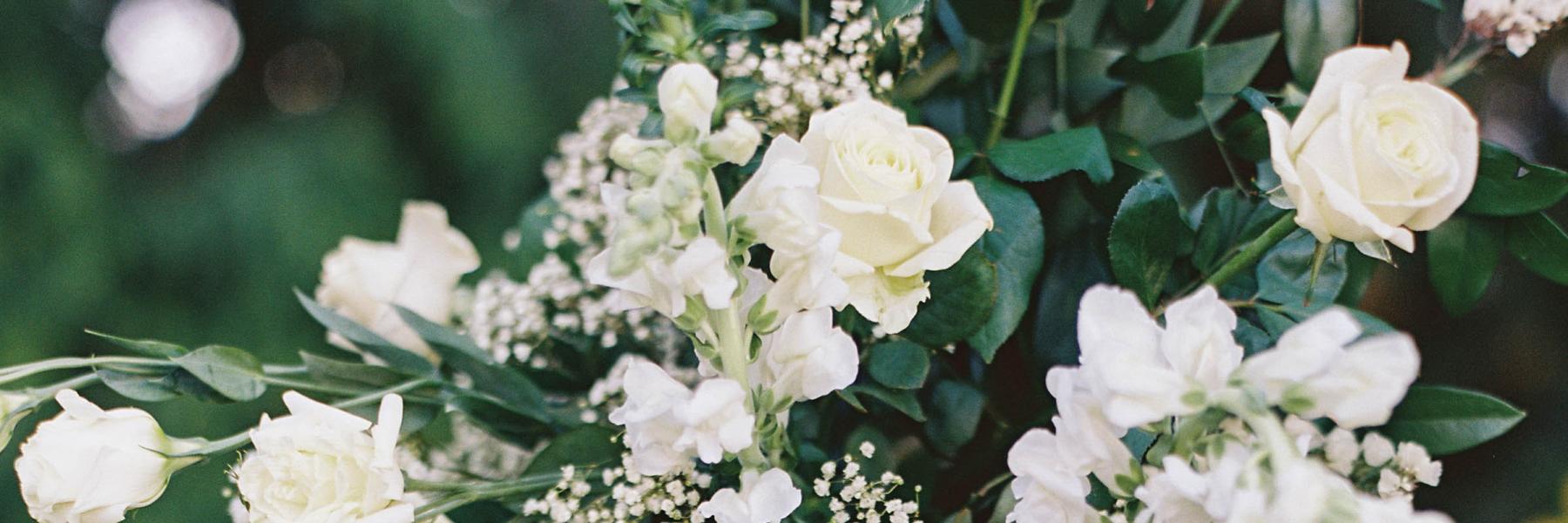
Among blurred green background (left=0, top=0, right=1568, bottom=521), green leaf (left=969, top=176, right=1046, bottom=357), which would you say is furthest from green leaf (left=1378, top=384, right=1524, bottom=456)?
blurred green background (left=0, top=0, right=1568, bottom=521)

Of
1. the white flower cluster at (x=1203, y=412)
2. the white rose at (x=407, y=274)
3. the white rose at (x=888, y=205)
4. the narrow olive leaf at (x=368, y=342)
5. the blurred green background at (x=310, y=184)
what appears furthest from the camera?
the blurred green background at (x=310, y=184)

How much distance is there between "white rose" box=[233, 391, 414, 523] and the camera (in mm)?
320

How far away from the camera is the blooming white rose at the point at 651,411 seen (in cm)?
28

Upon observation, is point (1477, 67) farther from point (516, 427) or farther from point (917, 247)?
point (516, 427)

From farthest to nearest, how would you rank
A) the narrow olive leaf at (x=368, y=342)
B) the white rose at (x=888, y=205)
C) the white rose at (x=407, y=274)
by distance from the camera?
the white rose at (x=407, y=274) → the narrow olive leaf at (x=368, y=342) → the white rose at (x=888, y=205)

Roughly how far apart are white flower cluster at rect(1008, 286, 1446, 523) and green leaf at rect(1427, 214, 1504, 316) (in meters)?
0.14

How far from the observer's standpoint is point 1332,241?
0.35 metres

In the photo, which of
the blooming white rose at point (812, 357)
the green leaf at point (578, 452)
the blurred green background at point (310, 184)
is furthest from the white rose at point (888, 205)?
the blurred green background at point (310, 184)

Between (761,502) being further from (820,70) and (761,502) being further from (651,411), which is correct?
(820,70)

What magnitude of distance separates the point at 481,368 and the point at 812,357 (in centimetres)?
20

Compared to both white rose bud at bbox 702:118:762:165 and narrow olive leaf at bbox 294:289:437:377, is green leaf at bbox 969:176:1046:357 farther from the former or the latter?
narrow olive leaf at bbox 294:289:437:377

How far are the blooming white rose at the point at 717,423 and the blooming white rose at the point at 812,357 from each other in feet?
0.09

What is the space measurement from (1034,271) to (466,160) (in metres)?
0.98

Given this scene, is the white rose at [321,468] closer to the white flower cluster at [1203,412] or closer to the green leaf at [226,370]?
the green leaf at [226,370]
